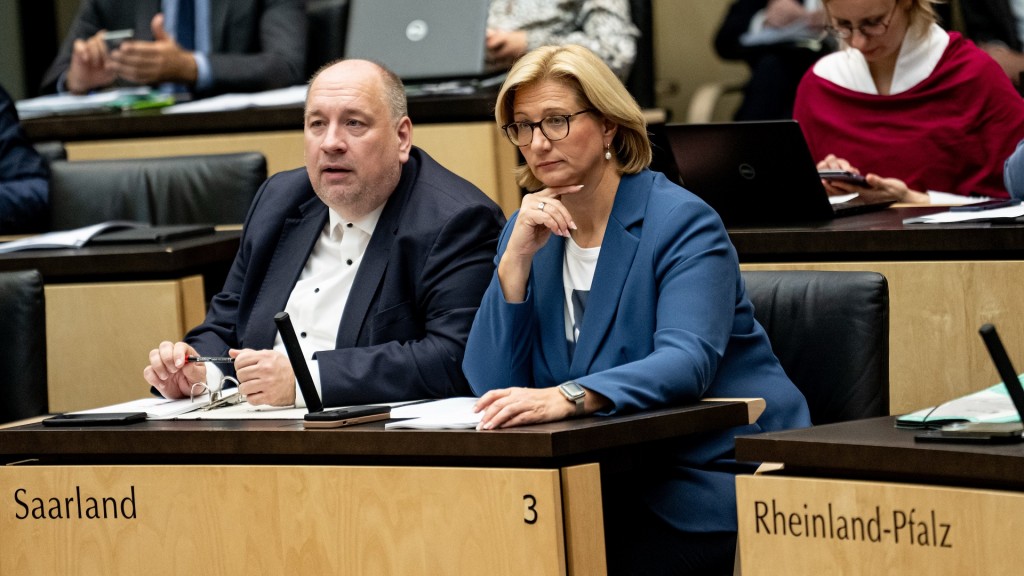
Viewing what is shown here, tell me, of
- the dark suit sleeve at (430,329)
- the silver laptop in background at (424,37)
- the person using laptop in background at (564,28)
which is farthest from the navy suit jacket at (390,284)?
the person using laptop in background at (564,28)

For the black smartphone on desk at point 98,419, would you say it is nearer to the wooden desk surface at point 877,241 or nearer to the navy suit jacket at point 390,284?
the navy suit jacket at point 390,284

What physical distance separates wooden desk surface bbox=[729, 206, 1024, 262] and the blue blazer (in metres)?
0.66

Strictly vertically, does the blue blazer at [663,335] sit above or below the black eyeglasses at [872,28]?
below

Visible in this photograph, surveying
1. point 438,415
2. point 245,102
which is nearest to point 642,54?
point 245,102

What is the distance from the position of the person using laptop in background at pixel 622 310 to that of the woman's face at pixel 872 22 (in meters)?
1.39

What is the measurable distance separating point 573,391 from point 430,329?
2.17 feet

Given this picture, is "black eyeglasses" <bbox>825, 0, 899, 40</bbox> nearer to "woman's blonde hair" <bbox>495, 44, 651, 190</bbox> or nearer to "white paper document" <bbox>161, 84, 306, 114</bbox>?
"woman's blonde hair" <bbox>495, 44, 651, 190</bbox>

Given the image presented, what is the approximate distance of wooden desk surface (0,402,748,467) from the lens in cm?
228

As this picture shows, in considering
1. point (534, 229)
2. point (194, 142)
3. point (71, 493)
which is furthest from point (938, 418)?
point (194, 142)

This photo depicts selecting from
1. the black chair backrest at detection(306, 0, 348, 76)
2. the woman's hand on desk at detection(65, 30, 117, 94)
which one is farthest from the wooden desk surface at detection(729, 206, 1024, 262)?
the woman's hand on desk at detection(65, 30, 117, 94)

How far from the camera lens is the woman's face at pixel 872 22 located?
396 cm

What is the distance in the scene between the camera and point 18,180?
468 centimetres

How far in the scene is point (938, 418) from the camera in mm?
2090

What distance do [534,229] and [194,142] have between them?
2.55 meters
